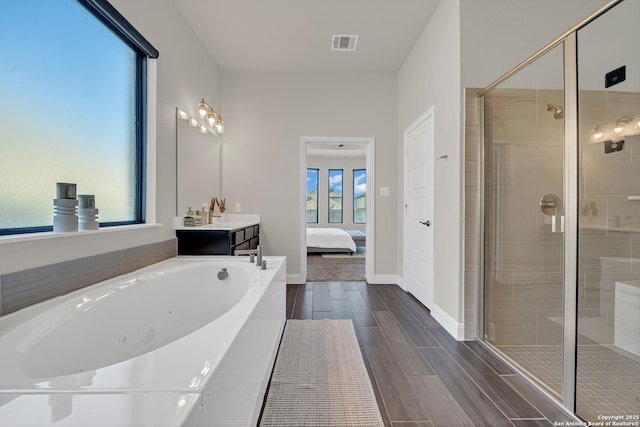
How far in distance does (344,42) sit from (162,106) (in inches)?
80.8

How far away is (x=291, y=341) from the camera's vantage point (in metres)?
2.21

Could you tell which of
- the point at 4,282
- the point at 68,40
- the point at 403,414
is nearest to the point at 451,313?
the point at 403,414

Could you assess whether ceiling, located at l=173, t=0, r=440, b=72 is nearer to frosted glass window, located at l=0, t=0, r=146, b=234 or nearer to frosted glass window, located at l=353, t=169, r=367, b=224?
frosted glass window, located at l=0, t=0, r=146, b=234

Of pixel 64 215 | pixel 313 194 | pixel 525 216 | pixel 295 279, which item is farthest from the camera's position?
pixel 313 194

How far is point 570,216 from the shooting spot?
4.99 feet

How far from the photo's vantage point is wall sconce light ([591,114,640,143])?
6.15 ft

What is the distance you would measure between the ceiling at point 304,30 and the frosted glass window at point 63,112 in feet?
3.67

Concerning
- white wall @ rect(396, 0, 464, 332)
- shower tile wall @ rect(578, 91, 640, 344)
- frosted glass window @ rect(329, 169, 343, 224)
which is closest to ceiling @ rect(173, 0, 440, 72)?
white wall @ rect(396, 0, 464, 332)

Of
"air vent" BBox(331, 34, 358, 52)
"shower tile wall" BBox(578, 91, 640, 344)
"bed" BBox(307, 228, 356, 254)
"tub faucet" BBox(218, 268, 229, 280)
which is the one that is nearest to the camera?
"shower tile wall" BBox(578, 91, 640, 344)

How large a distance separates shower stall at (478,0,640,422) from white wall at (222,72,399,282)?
5.77ft

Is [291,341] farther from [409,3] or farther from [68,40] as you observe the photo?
[409,3]

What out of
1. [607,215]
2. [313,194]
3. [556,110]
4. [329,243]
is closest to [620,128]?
[556,110]

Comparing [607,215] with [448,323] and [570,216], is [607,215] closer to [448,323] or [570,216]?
[570,216]

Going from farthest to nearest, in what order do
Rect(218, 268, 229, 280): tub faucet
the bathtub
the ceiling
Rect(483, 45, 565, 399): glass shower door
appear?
the ceiling < Rect(218, 268, 229, 280): tub faucet < Rect(483, 45, 565, 399): glass shower door < the bathtub
